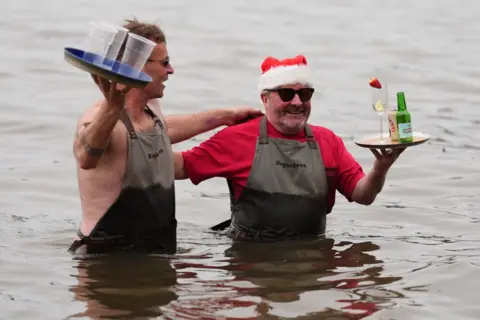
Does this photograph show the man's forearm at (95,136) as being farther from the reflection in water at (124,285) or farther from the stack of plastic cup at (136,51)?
the reflection in water at (124,285)

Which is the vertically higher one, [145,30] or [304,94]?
[145,30]

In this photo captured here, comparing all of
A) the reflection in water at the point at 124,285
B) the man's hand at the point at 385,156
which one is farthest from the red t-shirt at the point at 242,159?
the reflection in water at the point at 124,285

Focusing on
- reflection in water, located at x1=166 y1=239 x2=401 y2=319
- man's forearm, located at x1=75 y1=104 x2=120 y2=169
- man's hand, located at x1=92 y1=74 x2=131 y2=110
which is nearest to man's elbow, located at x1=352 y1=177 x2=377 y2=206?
reflection in water, located at x1=166 y1=239 x2=401 y2=319

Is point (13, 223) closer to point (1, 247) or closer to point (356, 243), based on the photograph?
point (1, 247)

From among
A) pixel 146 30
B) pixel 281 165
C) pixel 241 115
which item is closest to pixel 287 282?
pixel 281 165

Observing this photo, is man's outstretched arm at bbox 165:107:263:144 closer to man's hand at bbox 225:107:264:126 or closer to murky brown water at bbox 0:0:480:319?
man's hand at bbox 225:107:264:126

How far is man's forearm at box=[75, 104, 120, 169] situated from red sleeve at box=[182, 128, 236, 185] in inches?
49.6

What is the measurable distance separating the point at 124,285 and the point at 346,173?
1.82m

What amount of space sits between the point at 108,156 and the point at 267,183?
1.29m

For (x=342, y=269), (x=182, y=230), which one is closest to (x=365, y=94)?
(x=182, y=230)

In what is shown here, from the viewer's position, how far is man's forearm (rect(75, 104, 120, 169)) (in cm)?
684

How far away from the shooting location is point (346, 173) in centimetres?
837

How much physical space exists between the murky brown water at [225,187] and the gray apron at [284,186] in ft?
0.67

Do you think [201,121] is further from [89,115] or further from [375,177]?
[89,115]
